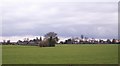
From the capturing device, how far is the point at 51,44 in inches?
2135

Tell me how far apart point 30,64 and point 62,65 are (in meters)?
2.11

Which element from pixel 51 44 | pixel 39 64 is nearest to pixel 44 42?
pixel 51 44

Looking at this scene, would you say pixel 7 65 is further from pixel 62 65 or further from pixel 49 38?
pixel 49 38

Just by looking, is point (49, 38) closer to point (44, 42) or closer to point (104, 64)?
point (44, 42)

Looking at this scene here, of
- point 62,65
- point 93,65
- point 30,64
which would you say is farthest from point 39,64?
point 93,65

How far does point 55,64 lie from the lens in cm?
1927

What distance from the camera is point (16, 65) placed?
62.0 feet

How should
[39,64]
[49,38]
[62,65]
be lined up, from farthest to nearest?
[49,38], [39,64], [62,65]

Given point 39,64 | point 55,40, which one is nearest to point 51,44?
point 55,40

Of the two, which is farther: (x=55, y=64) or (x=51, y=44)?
(x=51, y=44)

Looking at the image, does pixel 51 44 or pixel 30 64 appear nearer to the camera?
pixel 30 64

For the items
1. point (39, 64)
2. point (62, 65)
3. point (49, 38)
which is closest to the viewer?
point (62, 65)

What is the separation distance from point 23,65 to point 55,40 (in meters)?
34.7

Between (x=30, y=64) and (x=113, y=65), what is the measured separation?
15.9ft
